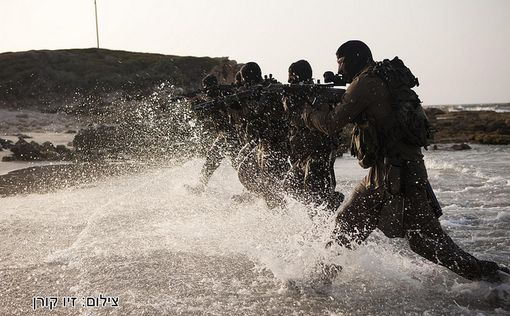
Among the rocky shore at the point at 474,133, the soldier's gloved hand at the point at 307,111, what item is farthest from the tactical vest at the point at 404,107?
the rocky shore at the point at 474,133

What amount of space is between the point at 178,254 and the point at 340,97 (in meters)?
2.31

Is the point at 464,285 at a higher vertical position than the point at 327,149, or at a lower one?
lower

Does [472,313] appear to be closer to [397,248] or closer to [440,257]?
[440,257]

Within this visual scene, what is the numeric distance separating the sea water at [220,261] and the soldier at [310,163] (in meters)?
0.24

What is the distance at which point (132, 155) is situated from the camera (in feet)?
52.6

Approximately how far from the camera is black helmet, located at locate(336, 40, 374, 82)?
12.0ft

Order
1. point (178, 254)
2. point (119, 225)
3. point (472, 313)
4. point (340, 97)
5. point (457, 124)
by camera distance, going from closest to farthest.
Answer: point (472, 313), point (340, 97), point (178, 254), point (119, 225), point (457, 124)

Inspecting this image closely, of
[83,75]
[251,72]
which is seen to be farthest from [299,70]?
[83,75]

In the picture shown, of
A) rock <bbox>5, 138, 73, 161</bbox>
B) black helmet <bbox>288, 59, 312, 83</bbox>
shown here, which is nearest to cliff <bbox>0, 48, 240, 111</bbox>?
rock <bbox>5, 138, 73, 161</bbox>

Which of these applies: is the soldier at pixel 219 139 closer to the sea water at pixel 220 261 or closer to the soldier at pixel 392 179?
the sea water at pixel 220 261

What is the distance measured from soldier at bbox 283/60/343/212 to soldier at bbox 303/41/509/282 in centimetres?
162

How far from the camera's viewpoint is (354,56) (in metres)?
3.66

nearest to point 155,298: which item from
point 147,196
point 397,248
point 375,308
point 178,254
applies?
point 178,254

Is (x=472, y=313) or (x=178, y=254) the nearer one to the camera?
(x=472, y=313)
